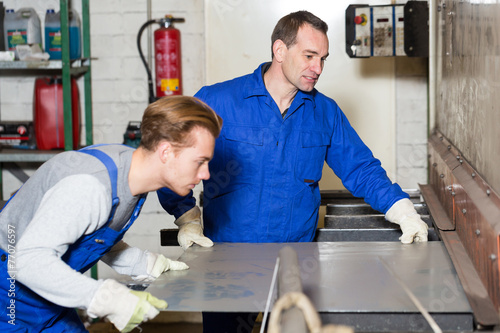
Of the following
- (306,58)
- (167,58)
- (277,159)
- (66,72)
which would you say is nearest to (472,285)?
(277,159)

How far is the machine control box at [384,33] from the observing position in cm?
312

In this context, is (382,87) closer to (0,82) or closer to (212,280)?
(212,280)

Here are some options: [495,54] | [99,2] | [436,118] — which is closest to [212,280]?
[495,54]

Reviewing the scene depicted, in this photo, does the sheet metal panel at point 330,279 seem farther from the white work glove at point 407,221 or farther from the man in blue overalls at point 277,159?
the man in blue overalls at point 277,159

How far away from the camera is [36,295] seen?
1636 mm

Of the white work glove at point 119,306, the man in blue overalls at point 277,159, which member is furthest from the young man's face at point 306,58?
the white work glove at point 119,306

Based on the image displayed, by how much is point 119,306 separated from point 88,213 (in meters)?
0.22

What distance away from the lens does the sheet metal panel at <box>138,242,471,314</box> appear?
4.68 feet

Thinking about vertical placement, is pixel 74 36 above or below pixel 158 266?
above

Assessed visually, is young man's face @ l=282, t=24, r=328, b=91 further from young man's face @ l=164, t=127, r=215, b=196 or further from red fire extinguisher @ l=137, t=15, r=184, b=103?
red fire extinguisher @ l=137, t=15, r=184, b=103

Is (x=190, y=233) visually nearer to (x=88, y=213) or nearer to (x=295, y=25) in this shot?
(x=88, y=213)

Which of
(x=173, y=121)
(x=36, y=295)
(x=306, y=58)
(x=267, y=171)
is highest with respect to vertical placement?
(x=306, y=58)

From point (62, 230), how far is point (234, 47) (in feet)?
7.40

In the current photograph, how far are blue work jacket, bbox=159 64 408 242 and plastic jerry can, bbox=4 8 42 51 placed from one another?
5.80 feet
